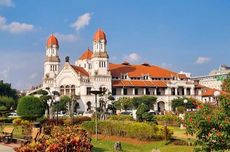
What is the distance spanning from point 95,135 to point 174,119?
13.1m

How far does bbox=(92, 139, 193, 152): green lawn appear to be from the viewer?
17.8 m

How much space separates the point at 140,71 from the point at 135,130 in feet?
198

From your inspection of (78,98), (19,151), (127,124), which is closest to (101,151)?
(127,124)

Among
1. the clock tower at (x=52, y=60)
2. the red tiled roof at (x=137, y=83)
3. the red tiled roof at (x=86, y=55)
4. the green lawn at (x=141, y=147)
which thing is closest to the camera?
the green lawn at (x=141, y=147)

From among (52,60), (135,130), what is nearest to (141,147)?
(135,130)

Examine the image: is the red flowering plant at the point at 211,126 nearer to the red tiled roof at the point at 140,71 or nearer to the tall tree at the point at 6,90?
the red tiled roof at the point at 140,71

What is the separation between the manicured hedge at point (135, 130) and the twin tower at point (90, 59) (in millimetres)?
51512

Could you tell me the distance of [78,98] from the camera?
72.1 metres

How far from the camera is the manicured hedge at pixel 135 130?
2120cm

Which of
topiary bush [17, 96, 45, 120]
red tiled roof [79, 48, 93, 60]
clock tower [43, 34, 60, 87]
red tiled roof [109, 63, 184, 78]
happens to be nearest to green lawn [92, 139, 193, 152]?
topiary bush [17, 96, 45, 120]

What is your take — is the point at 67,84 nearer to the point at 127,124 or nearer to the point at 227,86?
the point at 127,124

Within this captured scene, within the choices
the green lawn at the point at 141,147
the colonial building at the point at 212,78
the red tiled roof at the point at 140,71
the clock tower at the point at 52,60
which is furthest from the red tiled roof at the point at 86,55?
the green lawn at the point at 141,147

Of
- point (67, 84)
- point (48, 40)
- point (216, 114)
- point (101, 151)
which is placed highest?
point (48, 40)

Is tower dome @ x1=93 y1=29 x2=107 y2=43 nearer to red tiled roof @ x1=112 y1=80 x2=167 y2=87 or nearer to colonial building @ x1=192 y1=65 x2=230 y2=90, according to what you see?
red tiled roof @ x1=112 y1=80 x2=167 y2=87
